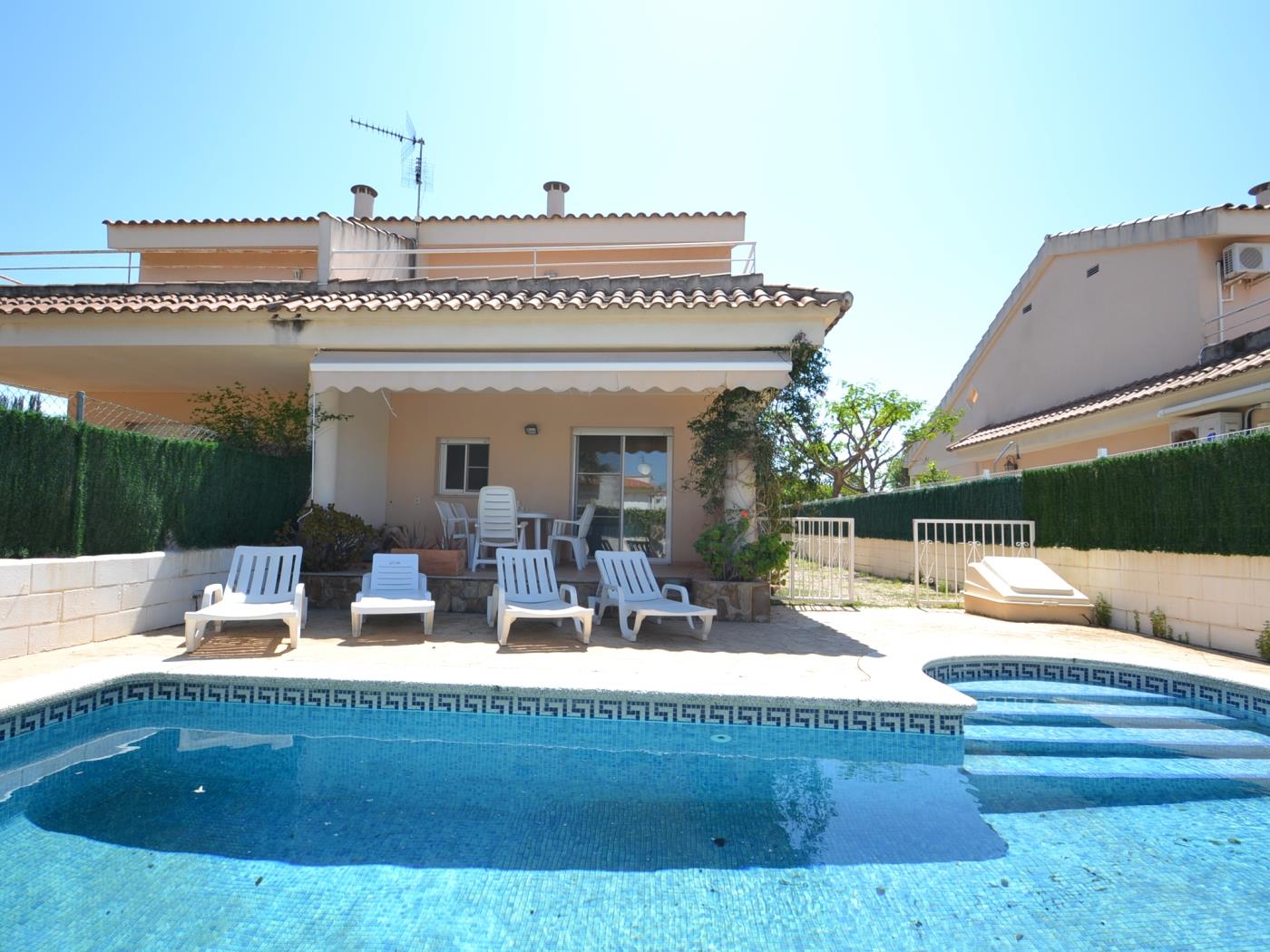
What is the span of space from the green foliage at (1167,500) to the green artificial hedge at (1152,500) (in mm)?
16

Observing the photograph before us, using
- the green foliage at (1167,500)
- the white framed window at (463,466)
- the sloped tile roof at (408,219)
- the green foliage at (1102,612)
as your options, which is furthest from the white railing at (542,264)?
the green foliage at (1102,612)

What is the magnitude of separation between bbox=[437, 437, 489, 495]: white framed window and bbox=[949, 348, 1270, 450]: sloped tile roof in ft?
61.2

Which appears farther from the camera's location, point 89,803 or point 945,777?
point 945,777

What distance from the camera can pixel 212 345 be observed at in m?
15.4

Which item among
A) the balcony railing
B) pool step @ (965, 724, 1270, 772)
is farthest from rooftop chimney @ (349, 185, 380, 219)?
pool step @ (965, 724, 1270, 772)

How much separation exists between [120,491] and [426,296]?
22.6 ft

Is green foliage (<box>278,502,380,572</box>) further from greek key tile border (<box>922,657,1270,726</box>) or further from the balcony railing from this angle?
greek key tile border (<box>922,657,1270,726</box>)

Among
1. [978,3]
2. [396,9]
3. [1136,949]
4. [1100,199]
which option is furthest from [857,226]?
[1136,949]

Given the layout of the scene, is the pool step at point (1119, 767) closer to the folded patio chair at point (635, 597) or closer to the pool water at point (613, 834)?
the pool water at point (613, 834)

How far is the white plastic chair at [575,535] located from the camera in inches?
674

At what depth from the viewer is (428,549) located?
15.9 metres

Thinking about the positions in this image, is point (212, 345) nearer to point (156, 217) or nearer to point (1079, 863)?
point (156, 217)

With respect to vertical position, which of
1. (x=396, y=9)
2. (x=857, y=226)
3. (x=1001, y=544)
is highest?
(x=396, y=9)

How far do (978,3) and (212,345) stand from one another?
1871 centimetres
